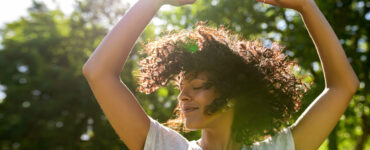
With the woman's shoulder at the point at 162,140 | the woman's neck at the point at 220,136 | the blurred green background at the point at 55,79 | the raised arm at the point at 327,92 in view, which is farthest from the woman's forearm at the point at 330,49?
the blurred green background at the point at 55,79

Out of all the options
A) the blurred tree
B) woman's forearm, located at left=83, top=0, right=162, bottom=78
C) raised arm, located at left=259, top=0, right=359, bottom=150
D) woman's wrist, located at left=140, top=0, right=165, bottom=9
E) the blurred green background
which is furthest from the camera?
the blurred green background

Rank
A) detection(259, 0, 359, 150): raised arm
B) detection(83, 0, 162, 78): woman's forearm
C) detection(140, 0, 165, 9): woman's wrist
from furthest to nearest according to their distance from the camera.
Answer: detection(259, 0, 359, 150): raised arm, detection(140, 0, 165, 9): woman's wrist, detection(83, 0, 162, 78): woman's forearm

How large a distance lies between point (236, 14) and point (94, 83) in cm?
679

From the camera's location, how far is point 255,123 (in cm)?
221

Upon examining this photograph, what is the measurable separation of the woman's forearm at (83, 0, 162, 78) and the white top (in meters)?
0.35

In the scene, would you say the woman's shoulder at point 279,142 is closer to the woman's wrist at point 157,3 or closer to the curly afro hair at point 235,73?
the curly afro hair at point 235,73

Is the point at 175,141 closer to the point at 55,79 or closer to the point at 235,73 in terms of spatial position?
the point at 235,73

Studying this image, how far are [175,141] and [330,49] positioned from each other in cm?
94

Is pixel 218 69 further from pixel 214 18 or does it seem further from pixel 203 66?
pixel 214 18

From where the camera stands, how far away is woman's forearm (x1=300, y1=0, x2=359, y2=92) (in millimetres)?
2045

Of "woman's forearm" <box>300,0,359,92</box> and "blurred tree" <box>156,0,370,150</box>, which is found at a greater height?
"woman's forearm" <box>300,0,359,92</box>

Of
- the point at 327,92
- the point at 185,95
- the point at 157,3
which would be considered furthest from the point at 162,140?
the point at 327,92

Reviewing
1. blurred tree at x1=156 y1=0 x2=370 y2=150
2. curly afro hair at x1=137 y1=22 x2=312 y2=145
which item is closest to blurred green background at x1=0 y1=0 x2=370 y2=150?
blurred tree at x1=156 y1=0 x2=370 y2=150

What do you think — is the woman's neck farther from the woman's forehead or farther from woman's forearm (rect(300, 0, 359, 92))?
woman's forearm (rect(300, 0, 359, 92))
